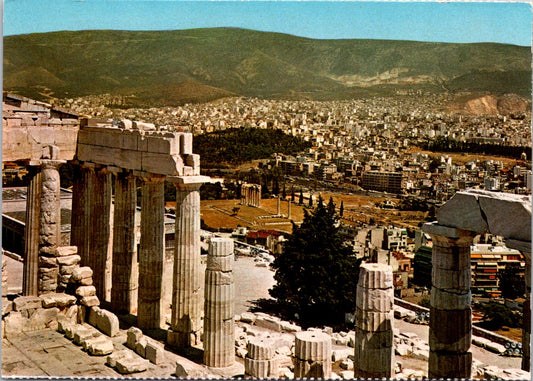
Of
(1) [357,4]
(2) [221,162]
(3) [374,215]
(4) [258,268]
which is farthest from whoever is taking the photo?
(2) [221,162]

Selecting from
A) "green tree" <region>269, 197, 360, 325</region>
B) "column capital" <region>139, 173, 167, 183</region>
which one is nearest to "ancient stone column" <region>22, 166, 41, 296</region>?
"column capital" <region>139, 173, 167, 183</region>

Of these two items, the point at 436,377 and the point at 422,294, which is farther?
the point at 422,294

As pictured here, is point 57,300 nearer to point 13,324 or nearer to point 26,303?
point 26,303

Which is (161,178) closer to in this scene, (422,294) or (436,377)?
(436,377)

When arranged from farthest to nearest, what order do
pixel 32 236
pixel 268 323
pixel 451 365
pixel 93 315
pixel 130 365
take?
pixel 268 323, pixel 32 236, pixel 93 315, pixel 130 365, pixel 451 365

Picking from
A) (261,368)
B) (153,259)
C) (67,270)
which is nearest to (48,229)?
(67,270)

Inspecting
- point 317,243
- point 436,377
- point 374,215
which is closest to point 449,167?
point 374,215
